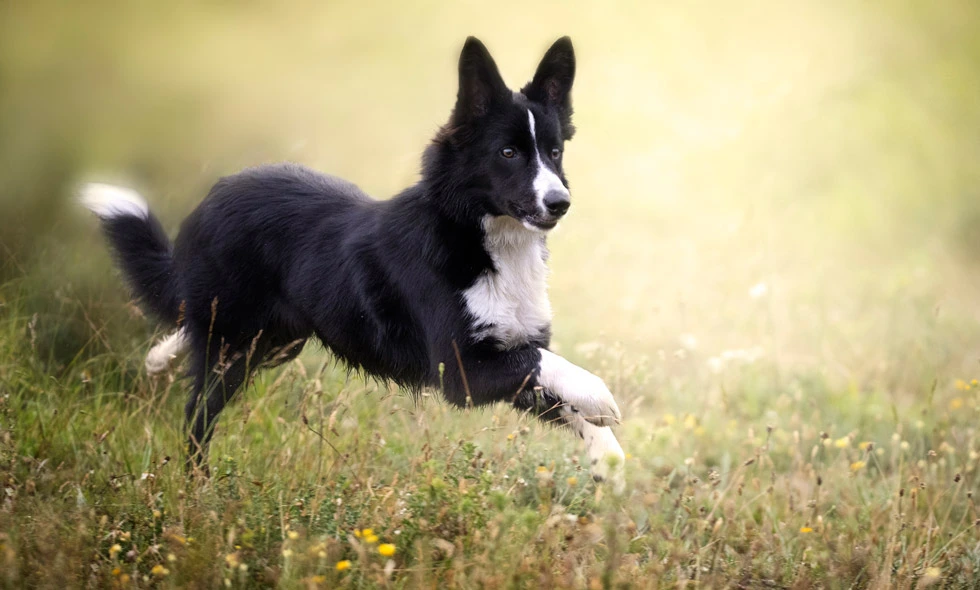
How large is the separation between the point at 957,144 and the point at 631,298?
4.78 m

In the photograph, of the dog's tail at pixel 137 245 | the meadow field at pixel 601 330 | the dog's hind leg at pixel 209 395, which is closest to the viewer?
the meadow field at pixel 601 330

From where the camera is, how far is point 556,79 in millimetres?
3768

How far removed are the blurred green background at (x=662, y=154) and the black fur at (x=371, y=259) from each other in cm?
34

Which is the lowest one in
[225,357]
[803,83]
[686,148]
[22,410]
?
[22,410]

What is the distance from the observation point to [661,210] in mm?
9180

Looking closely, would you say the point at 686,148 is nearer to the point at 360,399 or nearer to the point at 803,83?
the point at 803,83

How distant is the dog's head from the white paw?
0.58m

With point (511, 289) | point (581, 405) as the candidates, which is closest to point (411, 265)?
point (511, 289)

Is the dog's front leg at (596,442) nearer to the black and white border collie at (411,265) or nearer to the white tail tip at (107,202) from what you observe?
the black and white border collie at (411,265)

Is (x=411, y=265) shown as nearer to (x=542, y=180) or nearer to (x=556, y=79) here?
(x=542, y=180)

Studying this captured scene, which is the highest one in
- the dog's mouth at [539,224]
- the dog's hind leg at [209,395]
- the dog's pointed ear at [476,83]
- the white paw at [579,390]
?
the dog's pointed ear at [476,83]

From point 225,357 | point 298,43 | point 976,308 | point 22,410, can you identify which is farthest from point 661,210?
point 22,410

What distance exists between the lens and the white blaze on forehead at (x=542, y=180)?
11.0 ft

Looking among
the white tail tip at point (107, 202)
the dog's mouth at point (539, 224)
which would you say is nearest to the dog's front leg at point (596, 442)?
the dog's mouth at point (539, 224)
